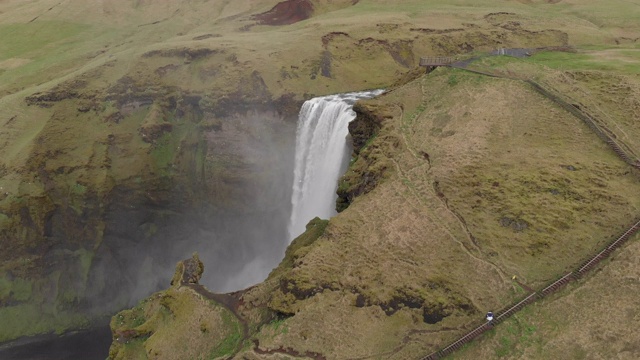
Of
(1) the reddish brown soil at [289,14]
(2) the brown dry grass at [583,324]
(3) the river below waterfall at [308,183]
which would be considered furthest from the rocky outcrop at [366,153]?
(1) the reddish brown soil at [289,14]

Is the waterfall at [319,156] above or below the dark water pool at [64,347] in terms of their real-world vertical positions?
above

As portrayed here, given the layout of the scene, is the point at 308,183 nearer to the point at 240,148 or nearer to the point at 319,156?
the point at 319,156

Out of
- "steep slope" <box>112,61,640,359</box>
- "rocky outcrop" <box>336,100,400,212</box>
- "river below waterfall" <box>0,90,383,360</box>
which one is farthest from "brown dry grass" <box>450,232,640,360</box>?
"river below waterfall" <box>0,90,383,360</box>

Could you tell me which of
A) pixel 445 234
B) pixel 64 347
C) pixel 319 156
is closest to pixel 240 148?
pixel 319 156

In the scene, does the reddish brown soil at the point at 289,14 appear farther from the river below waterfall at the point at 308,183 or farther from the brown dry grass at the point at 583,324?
the brown dry grass at the point at 583,324

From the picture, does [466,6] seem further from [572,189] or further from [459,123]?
[572,189]

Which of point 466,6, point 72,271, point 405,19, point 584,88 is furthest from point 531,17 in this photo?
point 72,271

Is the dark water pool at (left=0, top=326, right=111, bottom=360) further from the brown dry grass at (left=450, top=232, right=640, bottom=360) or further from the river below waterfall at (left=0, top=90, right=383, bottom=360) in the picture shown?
the brown dry grass at (left=450, top=232, right=640, bottom=360)
